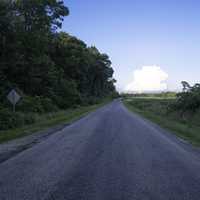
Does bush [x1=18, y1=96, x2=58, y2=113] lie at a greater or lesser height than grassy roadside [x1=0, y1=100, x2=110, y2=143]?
greater

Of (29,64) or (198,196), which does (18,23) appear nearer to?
(29,64)

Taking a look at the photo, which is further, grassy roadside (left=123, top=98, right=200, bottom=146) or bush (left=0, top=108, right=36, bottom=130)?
bush (left=0, top=108, right=36, bottom=130)

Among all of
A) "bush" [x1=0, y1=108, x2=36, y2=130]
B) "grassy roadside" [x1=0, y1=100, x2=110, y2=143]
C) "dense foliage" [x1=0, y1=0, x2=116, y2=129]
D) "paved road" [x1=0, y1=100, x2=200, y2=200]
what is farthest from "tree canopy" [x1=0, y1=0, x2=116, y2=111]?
"paved road" [x1=0, y1=100, x2=200, y2=200]

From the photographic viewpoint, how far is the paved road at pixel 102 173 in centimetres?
483

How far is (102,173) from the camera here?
612cm

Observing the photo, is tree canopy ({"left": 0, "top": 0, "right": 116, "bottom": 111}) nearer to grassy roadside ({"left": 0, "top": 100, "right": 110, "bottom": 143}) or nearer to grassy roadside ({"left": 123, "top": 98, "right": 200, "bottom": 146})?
grassy roadside ({"left": 0, "top": 100, "right": 110, "bottom": 143})

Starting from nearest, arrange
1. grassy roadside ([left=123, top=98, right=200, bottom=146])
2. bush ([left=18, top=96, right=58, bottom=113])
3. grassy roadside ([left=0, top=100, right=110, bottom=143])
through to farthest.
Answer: grassy roadside ([left=0, top=100, right=110, bottom=143])
grassy roadside ([left=123, top=98, right=200, bottom=146])
bush ([left=18, top=96, right=58, bottom=113])

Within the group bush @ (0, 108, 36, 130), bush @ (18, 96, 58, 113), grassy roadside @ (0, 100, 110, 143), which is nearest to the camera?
grassy roadside @ (0, 100, 110, 143)

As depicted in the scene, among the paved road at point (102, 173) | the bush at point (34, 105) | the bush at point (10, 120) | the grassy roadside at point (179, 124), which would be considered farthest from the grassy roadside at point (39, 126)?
the grassy roadside at point (179, 124)

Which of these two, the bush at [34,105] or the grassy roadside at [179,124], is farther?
the bush at [34,105]

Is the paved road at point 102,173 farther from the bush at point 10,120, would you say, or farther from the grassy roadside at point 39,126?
the bush at point 10,120

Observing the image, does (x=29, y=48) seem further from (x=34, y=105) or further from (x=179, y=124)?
(x=179, y=124)

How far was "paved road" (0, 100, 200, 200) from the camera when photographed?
15.8 ft

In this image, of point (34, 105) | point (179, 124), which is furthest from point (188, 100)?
point (34, 105)
